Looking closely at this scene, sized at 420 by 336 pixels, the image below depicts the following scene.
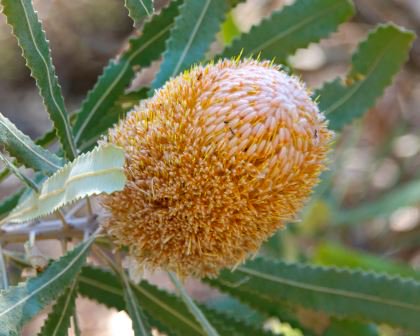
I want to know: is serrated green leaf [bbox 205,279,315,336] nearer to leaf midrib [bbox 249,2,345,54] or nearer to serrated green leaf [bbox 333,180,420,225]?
leaf midrib [bbox 249,2,345,54]

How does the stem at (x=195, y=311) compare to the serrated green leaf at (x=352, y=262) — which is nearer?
the stem at (x=195, y=311)

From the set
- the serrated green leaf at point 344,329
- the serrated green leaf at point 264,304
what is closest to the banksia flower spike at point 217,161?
Result: the serrated green leaf at point 264,304

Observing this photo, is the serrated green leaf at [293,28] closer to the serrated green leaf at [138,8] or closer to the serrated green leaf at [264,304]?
the serrated green leaf at [138,8]

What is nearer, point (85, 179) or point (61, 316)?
point (85, 179)

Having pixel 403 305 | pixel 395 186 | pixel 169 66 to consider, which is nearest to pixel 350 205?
A: pixel 395 186

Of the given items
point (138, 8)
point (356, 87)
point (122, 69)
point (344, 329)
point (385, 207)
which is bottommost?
point (344, 329)

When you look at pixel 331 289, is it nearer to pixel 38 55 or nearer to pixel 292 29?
pixel 292 29

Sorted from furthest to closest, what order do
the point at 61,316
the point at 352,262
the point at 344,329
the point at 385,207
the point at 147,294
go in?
the point at 385,207 → the point at 352,262 → the point at 344,329 → the point at 147,294 → the point at 61,316

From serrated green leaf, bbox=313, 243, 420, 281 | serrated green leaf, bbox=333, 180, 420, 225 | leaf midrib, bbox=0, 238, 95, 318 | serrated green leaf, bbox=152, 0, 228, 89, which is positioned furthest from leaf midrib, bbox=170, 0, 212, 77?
serrated green leaf, bbox=333, 180, 420, 225


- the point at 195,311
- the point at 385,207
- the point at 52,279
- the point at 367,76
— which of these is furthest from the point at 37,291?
the point at 385,207
